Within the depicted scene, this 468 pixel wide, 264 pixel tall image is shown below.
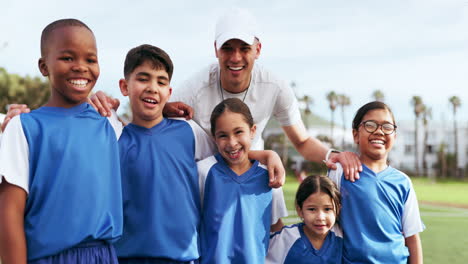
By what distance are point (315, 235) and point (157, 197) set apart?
4.13 feet

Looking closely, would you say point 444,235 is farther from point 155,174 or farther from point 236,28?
point 155,174

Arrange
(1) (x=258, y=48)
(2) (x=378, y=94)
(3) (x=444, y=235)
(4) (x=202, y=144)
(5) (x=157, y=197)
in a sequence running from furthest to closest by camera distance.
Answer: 1. (2) (x=378, y=94)
2. (3) (x=444, y=235)
3. (1) (x=258, y=48)
4. (4) (x=202, y=144)
5. (5) (x=157, y=197)

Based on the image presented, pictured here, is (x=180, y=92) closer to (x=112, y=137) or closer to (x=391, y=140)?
(x=112, y=137)

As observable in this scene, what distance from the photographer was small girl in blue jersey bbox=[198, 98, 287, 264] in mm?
2928

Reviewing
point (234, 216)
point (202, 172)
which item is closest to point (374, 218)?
point (234, 216)

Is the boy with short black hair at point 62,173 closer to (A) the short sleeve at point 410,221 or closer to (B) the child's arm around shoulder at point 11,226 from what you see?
(B) the child's arm around shoulder at point 11,226

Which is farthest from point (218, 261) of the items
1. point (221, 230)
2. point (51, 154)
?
point (51, 154)

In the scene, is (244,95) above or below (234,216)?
above

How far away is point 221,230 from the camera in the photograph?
2.91 meters

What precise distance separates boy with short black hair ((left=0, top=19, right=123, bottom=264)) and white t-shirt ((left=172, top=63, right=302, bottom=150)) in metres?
1.14

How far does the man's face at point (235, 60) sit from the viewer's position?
11.3 ft

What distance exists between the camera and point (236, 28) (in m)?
3.41

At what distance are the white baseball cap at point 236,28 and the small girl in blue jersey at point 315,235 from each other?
47.8 inches

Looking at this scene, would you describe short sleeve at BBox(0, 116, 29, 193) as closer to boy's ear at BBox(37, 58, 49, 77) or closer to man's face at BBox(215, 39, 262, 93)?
boy's ear at BBox(37, 58, 49, 77)
